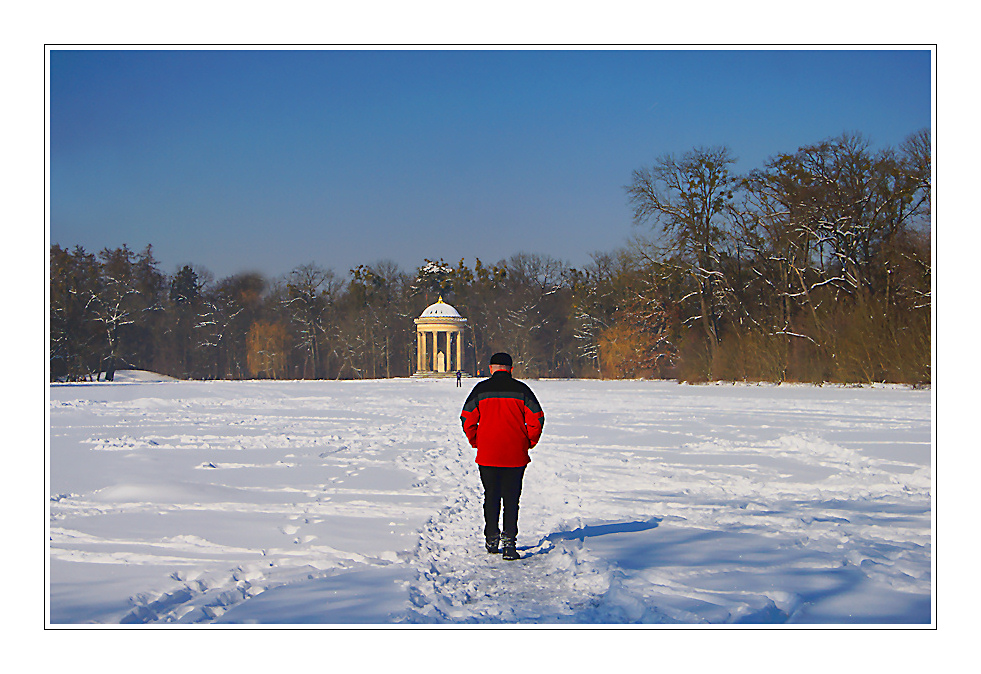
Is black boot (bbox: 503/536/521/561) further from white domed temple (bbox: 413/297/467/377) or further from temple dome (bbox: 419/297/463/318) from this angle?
temple dome (bbox: 419/297/463/318)

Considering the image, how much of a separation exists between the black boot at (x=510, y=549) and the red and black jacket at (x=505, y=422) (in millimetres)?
564

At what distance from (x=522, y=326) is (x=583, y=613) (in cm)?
7033

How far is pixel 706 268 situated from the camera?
142ft

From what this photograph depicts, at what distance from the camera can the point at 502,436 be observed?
21.3ft

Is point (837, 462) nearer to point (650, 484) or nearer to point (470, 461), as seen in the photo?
point (650, 484)

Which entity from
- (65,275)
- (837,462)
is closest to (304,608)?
(837,462)

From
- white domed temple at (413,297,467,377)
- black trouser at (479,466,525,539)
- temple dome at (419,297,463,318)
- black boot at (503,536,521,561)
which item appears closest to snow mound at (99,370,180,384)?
white domed temple at (413,297,467,377)

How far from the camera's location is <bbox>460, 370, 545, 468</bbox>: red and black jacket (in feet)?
21.3

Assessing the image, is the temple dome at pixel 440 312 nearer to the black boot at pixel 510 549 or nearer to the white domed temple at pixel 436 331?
the white domed temple at pixel 436 331

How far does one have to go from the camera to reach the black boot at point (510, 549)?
620cm

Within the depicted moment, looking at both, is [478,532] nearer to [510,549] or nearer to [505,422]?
[510,549]

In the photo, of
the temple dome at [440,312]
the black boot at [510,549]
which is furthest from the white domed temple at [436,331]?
the black boot at [510,549]

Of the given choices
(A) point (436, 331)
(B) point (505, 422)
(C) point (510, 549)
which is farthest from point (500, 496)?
(A) point (436, 331)

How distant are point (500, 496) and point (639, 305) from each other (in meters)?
39.1
